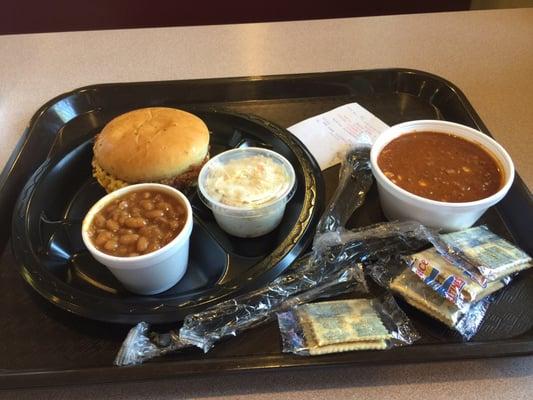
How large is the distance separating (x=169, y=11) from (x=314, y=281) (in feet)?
9.22

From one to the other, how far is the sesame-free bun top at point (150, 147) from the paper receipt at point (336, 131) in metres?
0.39

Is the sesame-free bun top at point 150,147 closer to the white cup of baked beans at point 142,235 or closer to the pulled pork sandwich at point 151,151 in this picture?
the pulled pork sandwich at point 151,151

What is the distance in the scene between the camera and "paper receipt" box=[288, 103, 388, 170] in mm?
1557

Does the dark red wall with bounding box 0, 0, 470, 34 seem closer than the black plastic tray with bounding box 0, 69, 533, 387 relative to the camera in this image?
No

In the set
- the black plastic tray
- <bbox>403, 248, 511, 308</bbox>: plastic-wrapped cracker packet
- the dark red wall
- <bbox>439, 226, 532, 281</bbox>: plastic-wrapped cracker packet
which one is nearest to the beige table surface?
the black plastic tray

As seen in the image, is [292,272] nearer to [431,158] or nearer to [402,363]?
[402,363]

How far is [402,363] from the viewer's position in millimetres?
973

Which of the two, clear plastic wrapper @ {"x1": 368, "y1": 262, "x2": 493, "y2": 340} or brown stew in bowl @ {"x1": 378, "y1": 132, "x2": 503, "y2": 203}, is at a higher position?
brown stew in bowl @ {"x1": 378, "y1": 132, "x2": 503, "y2": 203}

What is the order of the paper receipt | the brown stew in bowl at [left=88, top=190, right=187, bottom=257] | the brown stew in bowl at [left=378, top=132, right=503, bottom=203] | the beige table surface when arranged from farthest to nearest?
the beige table surface
the paper receipt
the brown stew in bowl at [left=378, top=132, right=503, bottom=203]
the brown stew in bowl at [left=88, top=190, right=187, bottom=257]

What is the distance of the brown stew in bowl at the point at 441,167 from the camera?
1190 mm

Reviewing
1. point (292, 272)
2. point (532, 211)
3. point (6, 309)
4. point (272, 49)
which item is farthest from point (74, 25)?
point (532, 211)

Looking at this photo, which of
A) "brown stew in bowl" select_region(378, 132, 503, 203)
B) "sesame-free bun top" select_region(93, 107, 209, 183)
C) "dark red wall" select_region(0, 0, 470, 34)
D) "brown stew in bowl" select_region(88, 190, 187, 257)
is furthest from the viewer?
"dark red wall" select_region(0, 0, 470, 34)

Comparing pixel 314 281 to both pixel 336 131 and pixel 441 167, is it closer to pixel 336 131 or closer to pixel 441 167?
pixel 441 167

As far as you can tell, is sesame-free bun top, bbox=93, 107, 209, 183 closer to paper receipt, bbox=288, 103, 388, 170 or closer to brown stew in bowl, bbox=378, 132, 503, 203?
paper receipt, bbox=288, 103, 388, 170
